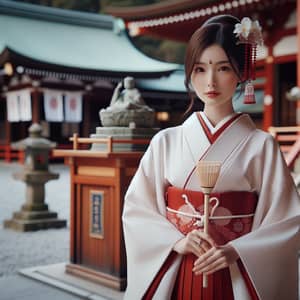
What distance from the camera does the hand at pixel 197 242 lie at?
1.62m

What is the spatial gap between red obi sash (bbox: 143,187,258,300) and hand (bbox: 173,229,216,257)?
0.27 feet

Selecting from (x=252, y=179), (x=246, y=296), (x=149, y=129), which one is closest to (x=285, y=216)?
(x=252, y=179)

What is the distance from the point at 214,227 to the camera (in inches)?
68.0

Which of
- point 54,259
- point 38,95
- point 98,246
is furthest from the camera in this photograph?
point 38,95

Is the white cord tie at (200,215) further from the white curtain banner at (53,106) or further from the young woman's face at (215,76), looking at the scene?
the white curtain banner at (53,106)

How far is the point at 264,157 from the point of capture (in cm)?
177

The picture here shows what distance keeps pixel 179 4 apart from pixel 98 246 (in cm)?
665

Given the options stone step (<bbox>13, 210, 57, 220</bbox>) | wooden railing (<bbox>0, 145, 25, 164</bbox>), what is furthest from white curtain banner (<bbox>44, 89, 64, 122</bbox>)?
stone step (<bbox>13, 210, 57, 220</bbox>)

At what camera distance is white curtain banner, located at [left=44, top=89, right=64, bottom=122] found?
15.6 metres

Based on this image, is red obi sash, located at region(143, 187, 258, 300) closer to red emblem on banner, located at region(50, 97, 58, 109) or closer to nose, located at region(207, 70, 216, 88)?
nose, located at region(207, 70, 216, 88)

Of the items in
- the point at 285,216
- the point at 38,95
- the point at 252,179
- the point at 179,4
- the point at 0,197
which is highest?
the point at 179,4

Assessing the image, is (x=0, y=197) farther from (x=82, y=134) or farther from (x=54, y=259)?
(x=82, y=134)

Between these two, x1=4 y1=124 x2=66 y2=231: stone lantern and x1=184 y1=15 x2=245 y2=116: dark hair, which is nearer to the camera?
x1=184 y1=15 x2=245 y2=116: dark hair

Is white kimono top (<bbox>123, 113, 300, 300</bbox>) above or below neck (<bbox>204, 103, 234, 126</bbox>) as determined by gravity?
below
